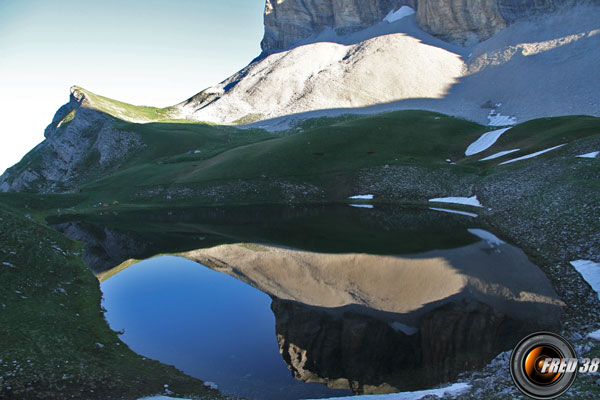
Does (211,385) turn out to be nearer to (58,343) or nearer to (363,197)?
(58,343)

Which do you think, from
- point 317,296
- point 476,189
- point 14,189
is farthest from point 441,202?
point 14,189

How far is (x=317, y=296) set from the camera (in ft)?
71.6

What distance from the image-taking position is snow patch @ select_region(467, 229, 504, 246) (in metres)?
30.5

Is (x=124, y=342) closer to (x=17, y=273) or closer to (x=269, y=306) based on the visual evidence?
(x=269, y=306)

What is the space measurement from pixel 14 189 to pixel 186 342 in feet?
344

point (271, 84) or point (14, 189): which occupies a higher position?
point (271, 84)

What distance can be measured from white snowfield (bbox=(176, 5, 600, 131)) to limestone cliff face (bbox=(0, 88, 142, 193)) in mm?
52984

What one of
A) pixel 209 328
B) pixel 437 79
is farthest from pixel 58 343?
pixel 437 79

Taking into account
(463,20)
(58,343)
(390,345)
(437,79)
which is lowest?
(390,345)

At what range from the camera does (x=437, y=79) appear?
15525 cm

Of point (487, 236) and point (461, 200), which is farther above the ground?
point (461, 200)

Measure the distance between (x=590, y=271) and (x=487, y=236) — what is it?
1212 cm

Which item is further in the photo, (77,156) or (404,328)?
(77,156)

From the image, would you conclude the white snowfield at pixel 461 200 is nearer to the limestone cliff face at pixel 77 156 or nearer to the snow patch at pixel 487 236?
the snow patch at pixel 487 236
